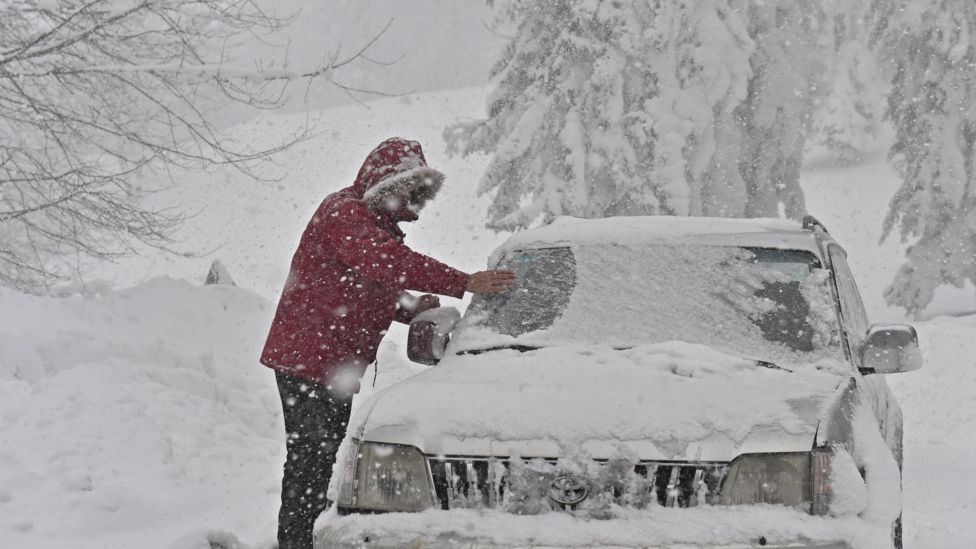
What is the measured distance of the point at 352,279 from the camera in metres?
4.41

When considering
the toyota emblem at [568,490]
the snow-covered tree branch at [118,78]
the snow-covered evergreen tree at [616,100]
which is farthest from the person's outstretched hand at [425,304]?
the snow-covered evergreen tree at [616,100]

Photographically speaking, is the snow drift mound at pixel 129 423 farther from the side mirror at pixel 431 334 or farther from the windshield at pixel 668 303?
the windshield at pixel 668 303

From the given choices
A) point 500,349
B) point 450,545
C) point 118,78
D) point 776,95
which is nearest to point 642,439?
point 450,545

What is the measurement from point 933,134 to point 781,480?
18964mm

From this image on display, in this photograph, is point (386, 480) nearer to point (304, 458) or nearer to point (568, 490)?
point (568, 490)

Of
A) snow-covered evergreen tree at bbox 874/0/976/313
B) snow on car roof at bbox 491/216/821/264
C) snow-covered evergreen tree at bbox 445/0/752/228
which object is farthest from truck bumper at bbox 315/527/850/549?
snow-covered evergreen tree at bbox 874/0/976/313

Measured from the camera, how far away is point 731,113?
57.5 ft

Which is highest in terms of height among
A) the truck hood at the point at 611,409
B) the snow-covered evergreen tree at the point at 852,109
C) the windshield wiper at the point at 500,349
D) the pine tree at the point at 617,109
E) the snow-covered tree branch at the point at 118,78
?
the snow-covered evergreen tree at the point at 852,109

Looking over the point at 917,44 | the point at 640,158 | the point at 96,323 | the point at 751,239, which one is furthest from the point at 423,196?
the point at 917,44

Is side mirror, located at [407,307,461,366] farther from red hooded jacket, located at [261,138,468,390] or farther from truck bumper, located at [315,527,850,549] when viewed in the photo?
truck bumper, located at [315,527,850,549]

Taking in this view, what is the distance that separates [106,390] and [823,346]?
606 cm

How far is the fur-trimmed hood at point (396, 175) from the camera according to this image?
4.38 metres

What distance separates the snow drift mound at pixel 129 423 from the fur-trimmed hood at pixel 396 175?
221cm

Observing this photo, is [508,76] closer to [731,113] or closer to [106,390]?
[731,113]
